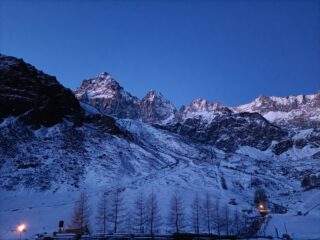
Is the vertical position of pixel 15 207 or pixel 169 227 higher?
pixel 15 207

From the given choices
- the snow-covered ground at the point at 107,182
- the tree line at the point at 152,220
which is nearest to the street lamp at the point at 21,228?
the snow-covered ground at the point at 107,182

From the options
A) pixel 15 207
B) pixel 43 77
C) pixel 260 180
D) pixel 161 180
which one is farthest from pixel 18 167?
pixel 260 180

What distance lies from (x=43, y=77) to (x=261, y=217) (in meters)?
126

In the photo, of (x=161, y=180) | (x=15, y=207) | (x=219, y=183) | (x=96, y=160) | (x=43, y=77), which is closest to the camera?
(x=15, y=207)

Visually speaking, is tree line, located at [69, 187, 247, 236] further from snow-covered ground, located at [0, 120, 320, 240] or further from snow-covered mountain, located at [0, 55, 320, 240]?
snow-covered mountain, located at [0, 55, 320, 240]

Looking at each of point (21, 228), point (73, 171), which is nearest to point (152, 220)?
point (21, 228)

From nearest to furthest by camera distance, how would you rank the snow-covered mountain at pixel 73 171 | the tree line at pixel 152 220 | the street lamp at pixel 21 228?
the street lamp at pixel 21 228
the tree line at pixel 152 220
the snow-covered mountain at pixel 73 171

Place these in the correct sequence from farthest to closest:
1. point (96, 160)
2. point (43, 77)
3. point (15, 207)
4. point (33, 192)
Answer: point (43, 77)
point (96, 160)
point (33, 192)
point (15, 207)

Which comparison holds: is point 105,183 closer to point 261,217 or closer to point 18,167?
point 18,167

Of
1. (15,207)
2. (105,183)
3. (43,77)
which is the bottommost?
(15,207)

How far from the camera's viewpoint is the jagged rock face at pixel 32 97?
13312 cm

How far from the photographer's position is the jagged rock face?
437 feet

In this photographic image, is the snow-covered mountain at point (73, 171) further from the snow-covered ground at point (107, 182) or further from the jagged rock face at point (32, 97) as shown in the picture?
the jagged rock face at point (32, 97)

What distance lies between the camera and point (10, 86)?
147375mm
